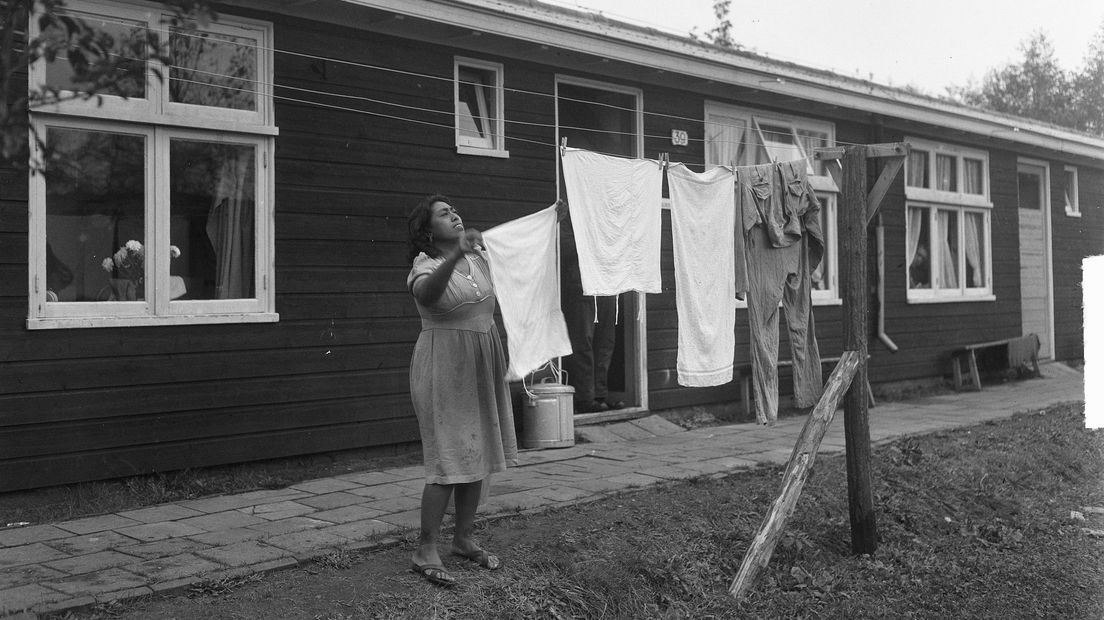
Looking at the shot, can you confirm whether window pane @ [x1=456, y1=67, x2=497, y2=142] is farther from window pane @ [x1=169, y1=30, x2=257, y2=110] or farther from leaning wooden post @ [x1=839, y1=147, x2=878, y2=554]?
leaning wooden post @ [x1=839, y1=147, x2=878, y2=554]

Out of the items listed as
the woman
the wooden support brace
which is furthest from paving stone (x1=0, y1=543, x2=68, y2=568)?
Result: the wooden support brace

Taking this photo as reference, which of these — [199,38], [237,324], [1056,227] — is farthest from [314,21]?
[1056,227]

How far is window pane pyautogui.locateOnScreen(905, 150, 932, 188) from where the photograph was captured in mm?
14172

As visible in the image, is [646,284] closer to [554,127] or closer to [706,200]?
[706,200]

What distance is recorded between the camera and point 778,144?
11992mm

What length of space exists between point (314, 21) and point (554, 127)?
2.56 meters

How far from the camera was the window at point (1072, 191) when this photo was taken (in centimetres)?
1736

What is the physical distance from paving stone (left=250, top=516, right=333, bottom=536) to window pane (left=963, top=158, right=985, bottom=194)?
12.1m

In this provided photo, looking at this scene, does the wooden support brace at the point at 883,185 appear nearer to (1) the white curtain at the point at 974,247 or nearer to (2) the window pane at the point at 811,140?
(2) the window pane at the point at 811,140

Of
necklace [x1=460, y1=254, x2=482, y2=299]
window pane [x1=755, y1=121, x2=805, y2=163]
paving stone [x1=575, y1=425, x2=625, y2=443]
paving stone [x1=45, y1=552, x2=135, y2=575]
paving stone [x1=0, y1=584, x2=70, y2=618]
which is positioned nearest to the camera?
paving stone [x1=0, y1=584, x2=70, y2=618]

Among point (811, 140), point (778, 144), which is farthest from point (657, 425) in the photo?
point (811, 140)

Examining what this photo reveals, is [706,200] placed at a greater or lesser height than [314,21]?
lesser

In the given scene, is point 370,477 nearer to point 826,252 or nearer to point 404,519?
point 404,519

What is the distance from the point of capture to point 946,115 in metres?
13.9
